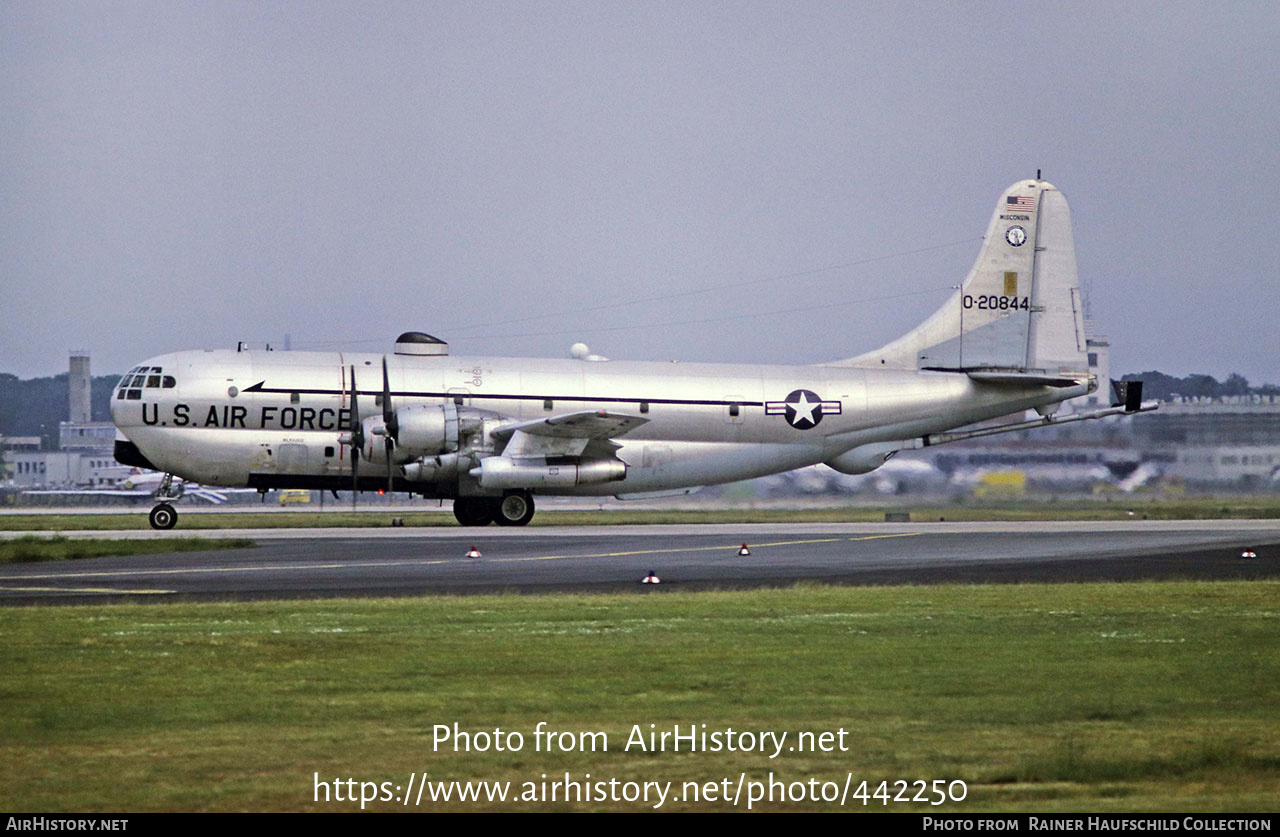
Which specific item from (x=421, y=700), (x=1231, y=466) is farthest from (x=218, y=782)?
(x=1231, y=466)

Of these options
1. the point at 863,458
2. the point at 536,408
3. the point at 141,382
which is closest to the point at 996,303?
the point at 863,458

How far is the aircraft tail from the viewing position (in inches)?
1714

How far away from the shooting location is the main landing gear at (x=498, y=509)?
39.4 m

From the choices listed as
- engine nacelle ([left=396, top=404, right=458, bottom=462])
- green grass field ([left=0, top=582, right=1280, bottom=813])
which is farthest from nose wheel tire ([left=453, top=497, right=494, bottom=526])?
green grass field ([left=0, top=582, right=1280, bottom=813])

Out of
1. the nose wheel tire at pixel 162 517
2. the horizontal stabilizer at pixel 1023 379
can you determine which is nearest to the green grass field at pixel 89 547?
the nose wheel tire at pixel 162 517

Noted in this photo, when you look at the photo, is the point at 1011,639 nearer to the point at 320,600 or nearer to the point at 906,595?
the point at 906,595

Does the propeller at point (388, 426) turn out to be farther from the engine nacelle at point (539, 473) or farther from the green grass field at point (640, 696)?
the green grass field at point (640, 696)

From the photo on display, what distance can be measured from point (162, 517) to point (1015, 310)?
25881 mm

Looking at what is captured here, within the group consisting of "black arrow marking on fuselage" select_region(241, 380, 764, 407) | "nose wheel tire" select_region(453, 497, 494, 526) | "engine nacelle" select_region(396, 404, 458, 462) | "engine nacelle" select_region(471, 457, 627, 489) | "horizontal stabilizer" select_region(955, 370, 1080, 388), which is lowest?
"nose wheel tire" select_region(453, 497, 494, 526)

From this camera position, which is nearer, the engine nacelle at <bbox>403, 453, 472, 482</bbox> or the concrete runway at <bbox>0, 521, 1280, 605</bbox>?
the concrete runway at <bbox>0, 521, 1280, 605</bbox>

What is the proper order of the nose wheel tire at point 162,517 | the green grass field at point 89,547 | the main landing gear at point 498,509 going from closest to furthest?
1. the green grass field at point 89,547
2. the nose wheel tire at point 162,517
3. the main landing gear at point 498,509

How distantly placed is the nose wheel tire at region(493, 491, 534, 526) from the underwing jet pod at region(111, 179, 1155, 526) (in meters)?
0.04

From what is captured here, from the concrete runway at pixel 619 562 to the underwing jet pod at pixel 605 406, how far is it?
218 cm

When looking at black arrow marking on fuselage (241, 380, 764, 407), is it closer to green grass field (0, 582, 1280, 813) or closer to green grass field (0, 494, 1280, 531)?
green grass field (0, 494, 1280, 531)
